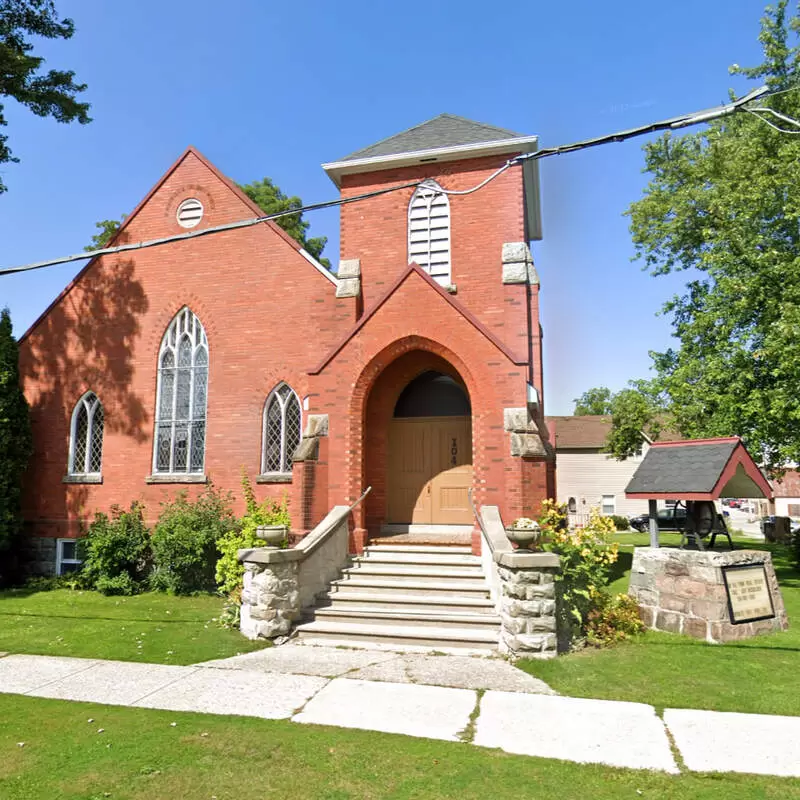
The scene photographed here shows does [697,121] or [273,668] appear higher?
[697,121]

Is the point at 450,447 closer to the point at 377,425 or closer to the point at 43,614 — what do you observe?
the point at 377,425

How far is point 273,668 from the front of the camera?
23.0 feet

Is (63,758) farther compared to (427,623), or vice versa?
(427,623)

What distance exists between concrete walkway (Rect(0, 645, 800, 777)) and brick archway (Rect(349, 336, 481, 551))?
382 cm

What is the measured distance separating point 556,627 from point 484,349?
480 centimetres

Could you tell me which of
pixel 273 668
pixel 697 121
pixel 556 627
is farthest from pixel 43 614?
pixel 697 121

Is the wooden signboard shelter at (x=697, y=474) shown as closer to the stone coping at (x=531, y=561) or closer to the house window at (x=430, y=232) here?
the stone coping at (x=531, y=561)

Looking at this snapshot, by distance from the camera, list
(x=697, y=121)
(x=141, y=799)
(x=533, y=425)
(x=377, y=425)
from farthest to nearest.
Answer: (x=377, y=425) → (x=533, y=425) → (x=697, y=121) → (x=141, y=799)

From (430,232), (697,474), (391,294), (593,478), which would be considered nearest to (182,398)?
(391,294)

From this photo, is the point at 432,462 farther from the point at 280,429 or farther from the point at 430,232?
the point at 430,232

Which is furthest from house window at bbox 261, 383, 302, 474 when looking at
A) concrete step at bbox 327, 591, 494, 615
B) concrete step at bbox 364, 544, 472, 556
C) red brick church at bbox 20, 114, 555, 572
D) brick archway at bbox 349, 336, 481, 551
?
concrete step at bbox 327, 591, 494, 615

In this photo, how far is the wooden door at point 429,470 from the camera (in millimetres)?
12008

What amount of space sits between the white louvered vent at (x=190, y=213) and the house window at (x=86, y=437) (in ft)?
15.6

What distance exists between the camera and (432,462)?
480 inches
